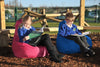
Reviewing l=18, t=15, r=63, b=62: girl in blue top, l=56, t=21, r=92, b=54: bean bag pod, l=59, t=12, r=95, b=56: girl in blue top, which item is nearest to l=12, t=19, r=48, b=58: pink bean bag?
l=18, t=15, r=63, b=62: girl in blue top

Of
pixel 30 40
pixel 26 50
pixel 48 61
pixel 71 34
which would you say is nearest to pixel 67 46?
pixel 71 34

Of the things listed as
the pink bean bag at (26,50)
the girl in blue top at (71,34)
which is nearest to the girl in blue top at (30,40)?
the pink bean bag at (26,50)

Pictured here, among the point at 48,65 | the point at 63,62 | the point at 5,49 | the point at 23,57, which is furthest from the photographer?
the point at 5,49

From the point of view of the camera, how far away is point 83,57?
3.79 metres

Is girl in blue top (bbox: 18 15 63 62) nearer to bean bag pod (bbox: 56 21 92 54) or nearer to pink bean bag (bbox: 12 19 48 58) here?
pink bean bag (bbox: 12 19 48 58)

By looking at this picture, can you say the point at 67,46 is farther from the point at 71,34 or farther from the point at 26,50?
the point at 26,50

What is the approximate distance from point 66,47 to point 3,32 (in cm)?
188

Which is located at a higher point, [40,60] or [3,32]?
[3,32]

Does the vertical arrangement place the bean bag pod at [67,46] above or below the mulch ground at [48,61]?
above

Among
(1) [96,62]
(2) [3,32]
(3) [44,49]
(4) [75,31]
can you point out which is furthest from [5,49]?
(1) [96,62]

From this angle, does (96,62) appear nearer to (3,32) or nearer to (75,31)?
(75,31)

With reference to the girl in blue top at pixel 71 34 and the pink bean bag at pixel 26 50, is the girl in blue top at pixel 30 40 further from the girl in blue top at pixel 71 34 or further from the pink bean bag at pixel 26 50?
the girl in blue top at pixel 71 34

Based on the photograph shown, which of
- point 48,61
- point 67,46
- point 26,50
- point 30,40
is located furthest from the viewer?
point 67,46

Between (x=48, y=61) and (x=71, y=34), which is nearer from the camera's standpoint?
(x=48, y=61)
